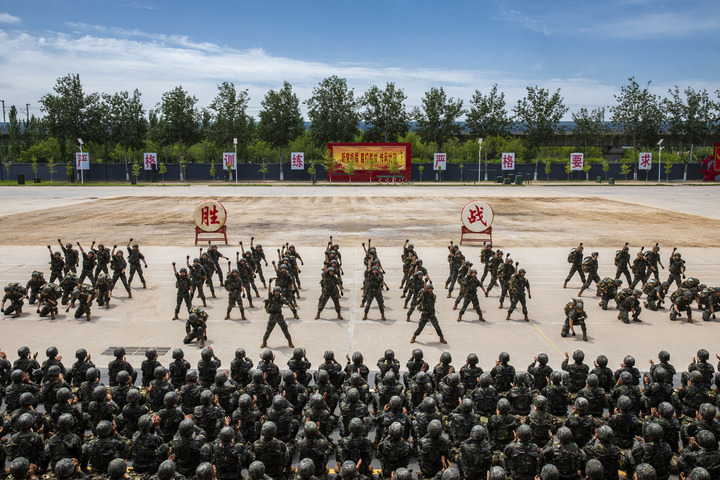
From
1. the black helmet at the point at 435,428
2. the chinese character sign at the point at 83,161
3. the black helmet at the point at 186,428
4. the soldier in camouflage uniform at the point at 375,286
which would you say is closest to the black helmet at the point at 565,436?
the black helmet at the point at 435,428

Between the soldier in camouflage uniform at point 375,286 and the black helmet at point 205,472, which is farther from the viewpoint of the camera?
the soldier in camouflage uniform at point 375,286

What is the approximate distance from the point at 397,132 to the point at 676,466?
93.3 m

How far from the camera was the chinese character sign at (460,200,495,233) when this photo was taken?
1030 inches

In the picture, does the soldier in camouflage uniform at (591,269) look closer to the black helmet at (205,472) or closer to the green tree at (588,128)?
the black helmet at (205,472)

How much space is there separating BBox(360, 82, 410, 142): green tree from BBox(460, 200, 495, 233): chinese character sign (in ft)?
240

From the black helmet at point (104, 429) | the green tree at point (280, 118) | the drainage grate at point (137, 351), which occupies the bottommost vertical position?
the drainage grate at point (137, 351)

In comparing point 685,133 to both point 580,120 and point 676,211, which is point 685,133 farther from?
point 676,211

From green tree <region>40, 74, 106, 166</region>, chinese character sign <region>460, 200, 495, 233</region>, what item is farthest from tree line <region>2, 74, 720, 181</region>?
chinese character sign <region>460, 200, 495, 233</region>

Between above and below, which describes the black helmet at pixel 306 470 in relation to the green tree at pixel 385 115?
below

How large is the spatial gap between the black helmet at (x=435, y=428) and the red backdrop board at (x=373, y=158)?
7491 centimetres

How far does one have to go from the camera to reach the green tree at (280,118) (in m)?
90.5

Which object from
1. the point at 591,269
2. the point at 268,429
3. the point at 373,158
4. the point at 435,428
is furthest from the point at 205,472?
the point at 373,158

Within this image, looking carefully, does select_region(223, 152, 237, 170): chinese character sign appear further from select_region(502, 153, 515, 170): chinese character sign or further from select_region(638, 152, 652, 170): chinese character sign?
select_region(638, 152, 652, 170): chinese character sign

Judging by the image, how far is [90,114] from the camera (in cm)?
8519
